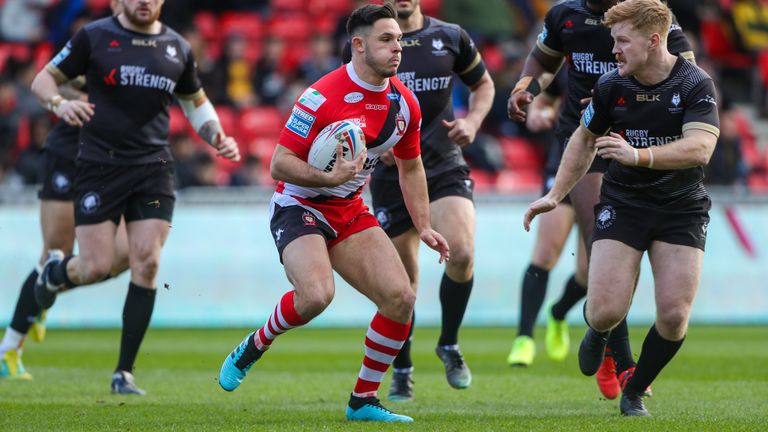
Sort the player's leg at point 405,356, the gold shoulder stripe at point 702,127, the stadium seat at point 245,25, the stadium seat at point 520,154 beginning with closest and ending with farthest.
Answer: the gold shoulder stripe at point 702,127
the player's leg at point 405,356
the stadium seat at point 520,154
the stadium seat at point 245,25

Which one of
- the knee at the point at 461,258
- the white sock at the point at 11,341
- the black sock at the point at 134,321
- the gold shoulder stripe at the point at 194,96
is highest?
the gold shoulder stripe at the point at 194,96

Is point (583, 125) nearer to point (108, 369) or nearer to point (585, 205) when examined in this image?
point (585, 205)

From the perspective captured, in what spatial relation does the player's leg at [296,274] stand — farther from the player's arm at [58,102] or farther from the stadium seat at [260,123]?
the stadium seat at [260,123]

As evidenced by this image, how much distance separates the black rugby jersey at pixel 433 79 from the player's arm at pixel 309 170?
74.8 inches

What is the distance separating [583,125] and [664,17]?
2.64ft

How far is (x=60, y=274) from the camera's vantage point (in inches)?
386

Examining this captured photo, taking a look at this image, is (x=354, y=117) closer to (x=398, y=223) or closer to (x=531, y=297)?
(x=398, y=223)

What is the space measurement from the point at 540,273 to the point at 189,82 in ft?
10.6

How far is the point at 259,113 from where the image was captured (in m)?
19.8

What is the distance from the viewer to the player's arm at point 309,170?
22.9 feet

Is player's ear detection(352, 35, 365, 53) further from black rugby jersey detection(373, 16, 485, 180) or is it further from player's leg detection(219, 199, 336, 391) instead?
black rugby jersey detection(373, 16, 485, 180)

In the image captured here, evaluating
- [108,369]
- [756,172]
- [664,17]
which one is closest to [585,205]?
[664,17]

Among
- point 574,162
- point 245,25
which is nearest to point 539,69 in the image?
point 574,162

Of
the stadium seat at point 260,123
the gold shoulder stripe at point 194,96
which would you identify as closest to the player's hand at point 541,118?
the gold shoulder stripe at point 194,96
